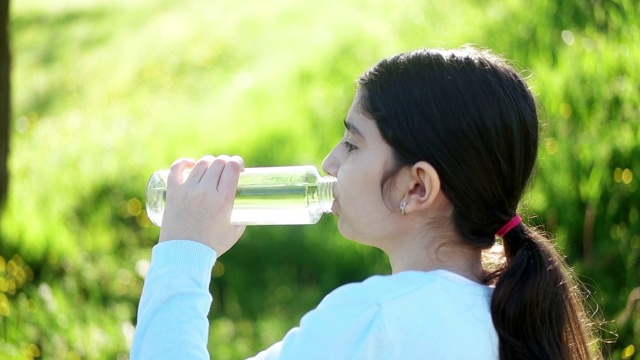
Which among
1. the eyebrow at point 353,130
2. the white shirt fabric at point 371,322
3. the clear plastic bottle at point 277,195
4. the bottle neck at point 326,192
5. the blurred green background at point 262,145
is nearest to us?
the white shirt fabric at point 371,322

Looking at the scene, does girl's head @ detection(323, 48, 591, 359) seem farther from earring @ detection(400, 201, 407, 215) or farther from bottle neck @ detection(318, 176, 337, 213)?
bottle neck @ detection(318, 176, 337, 213)

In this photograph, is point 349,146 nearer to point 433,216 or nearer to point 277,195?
point 433,216

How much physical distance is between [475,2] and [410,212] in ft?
13.8

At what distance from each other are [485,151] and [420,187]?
118 millimetres

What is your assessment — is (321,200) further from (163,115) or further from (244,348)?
(163,115)

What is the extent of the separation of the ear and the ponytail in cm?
17

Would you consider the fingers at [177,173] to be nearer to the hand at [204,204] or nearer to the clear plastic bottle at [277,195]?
the hand at [204,204]

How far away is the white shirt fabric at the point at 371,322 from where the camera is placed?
57.3 inches

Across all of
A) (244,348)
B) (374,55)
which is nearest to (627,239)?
(244,348)

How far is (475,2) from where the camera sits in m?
5.64

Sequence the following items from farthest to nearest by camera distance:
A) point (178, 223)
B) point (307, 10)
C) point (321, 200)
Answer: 1. point (307, 10)
2. point (321, 200)
3. point (178, 223)

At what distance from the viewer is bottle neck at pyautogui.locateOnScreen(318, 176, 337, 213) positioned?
5.91 ft

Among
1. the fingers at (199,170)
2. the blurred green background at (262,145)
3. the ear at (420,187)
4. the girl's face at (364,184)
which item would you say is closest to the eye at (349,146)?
the girl's face at (364,184)

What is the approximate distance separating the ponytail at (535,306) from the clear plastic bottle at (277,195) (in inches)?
16.2
